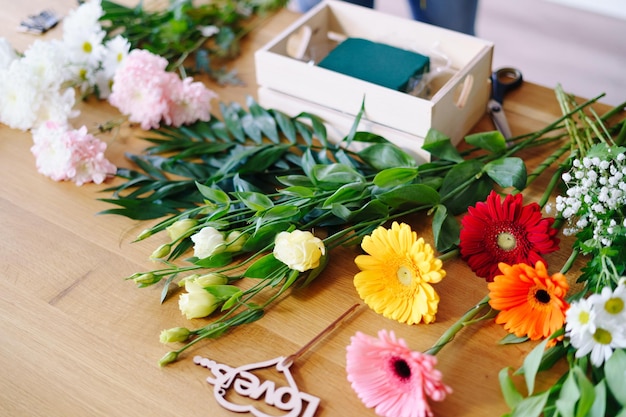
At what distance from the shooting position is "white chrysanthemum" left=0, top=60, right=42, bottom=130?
1.34 metres

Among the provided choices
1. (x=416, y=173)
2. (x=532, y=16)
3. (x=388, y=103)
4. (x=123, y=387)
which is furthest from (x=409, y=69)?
(x=532, y=16)

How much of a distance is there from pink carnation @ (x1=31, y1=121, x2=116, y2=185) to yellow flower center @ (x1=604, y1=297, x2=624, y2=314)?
858 mm

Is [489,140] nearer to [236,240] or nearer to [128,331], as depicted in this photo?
[236,240]

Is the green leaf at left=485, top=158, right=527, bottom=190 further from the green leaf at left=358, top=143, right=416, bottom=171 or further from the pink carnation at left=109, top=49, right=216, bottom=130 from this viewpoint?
the pink carnation at left=109, top=49, right=216, bottom=130

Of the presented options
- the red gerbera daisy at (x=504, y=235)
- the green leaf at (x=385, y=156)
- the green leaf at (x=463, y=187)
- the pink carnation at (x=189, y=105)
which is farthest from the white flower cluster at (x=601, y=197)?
the pink carnation at (x=189, y=105)

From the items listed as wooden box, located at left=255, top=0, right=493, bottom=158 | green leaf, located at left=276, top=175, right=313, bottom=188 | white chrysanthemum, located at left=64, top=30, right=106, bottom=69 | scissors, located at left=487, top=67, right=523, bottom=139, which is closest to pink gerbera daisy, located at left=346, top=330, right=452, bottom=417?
green leaf, located at left=276, top=175, right=313, bottom=188

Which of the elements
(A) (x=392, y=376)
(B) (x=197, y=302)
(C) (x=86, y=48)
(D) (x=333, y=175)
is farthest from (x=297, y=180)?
(C) (x=86, y=48)

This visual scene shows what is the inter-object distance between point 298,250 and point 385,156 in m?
0.28

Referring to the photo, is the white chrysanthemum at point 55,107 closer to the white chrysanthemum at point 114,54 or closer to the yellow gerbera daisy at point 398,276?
the white chrysanthemum at point 114,54

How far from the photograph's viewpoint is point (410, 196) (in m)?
1.09

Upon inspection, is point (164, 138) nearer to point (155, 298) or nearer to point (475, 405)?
point (155, 298)

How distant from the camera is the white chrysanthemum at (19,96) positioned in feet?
4.39

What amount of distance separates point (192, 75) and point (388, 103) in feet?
1.74

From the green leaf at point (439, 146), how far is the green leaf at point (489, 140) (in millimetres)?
31
